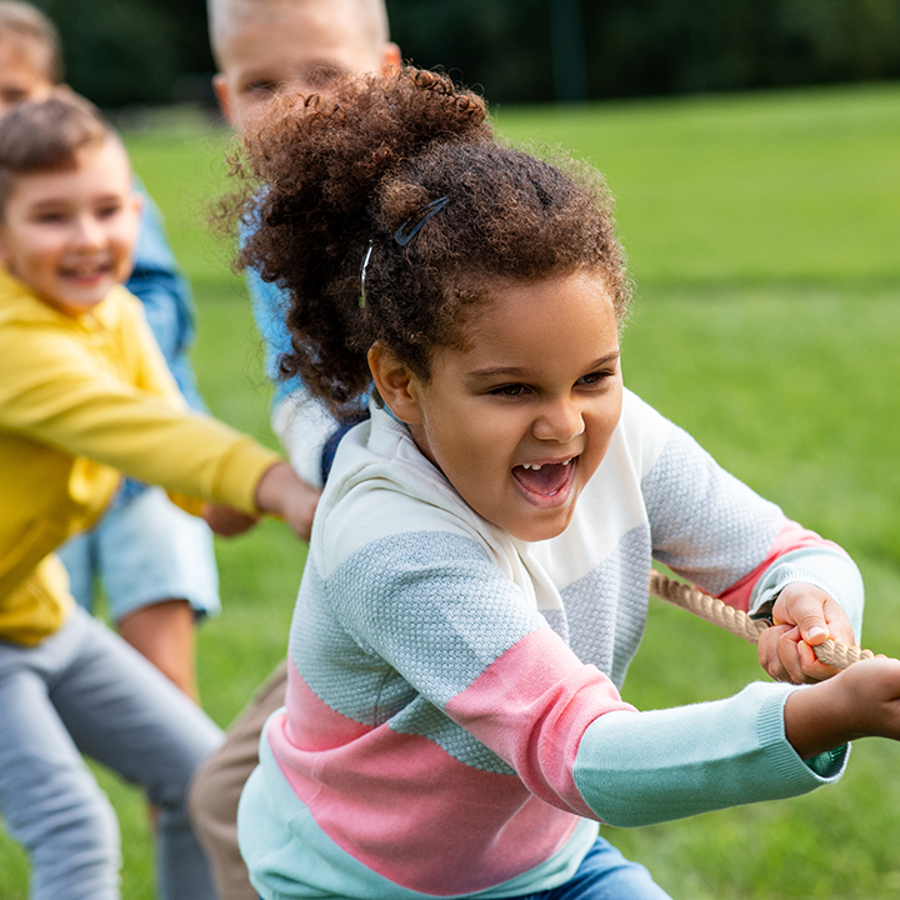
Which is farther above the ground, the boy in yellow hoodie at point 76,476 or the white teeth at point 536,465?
the white teeth at point 536,465

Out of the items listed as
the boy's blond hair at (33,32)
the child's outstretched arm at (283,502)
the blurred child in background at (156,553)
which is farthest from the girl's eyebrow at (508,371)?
the boy's blond hair at (33,32)

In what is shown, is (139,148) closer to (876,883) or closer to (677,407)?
(677,407)

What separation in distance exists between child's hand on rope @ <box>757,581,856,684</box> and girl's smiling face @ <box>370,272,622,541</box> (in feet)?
0.97

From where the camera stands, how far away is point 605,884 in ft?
5.90

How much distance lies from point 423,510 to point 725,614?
1.44 feet

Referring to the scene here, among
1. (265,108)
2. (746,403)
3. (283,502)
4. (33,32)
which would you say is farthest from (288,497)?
(746,403)

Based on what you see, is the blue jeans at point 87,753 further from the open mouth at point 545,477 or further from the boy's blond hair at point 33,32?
the boy's blond hair at point 33,32

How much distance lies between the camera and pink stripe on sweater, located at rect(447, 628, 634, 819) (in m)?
1.38

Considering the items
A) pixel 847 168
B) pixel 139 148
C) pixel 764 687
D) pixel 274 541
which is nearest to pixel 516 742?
pixel 764 687

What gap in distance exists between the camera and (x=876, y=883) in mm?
2873

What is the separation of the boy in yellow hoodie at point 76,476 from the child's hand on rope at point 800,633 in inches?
38.4

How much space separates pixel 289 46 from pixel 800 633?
167 cm

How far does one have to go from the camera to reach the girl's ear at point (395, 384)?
1595 mm

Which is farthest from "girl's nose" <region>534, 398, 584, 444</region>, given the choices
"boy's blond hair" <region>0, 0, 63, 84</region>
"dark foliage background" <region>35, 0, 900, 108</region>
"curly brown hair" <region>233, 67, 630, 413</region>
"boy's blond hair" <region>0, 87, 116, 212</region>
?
"dark foliage background" <region>35, 0, 900, 108</region>
